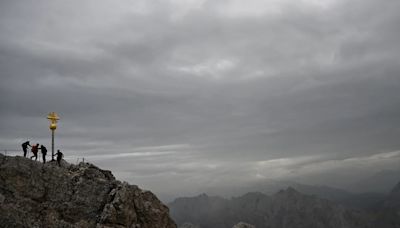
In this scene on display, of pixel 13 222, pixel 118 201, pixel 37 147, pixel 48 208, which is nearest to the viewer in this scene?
pixel 13 222

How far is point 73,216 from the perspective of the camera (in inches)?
2532

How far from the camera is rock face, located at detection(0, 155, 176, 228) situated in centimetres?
6131

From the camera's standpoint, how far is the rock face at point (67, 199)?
61.3 meters

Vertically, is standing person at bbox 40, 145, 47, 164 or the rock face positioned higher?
standing person at bbox 40, 145, 47, 164

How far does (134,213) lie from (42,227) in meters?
16.3

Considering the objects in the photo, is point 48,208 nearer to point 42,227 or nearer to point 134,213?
point 42,227

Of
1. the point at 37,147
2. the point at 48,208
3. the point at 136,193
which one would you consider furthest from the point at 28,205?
the point at 136,193

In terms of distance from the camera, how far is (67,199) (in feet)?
217

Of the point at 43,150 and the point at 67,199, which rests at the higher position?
the point at 43,150

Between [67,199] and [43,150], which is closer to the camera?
[67,199]

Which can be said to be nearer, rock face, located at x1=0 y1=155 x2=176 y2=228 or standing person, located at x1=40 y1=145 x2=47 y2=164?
rock face, located at x1=0 y1=155 x2=176 y2=228

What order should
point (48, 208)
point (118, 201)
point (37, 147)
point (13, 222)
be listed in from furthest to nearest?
point (37, 147) → point (118, 201) → point (48, 208) → point (13, 222)

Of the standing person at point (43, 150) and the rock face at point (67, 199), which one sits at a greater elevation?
the standing person at point (43, 150)

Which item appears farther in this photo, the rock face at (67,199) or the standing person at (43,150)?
the standing person at (43,150)
